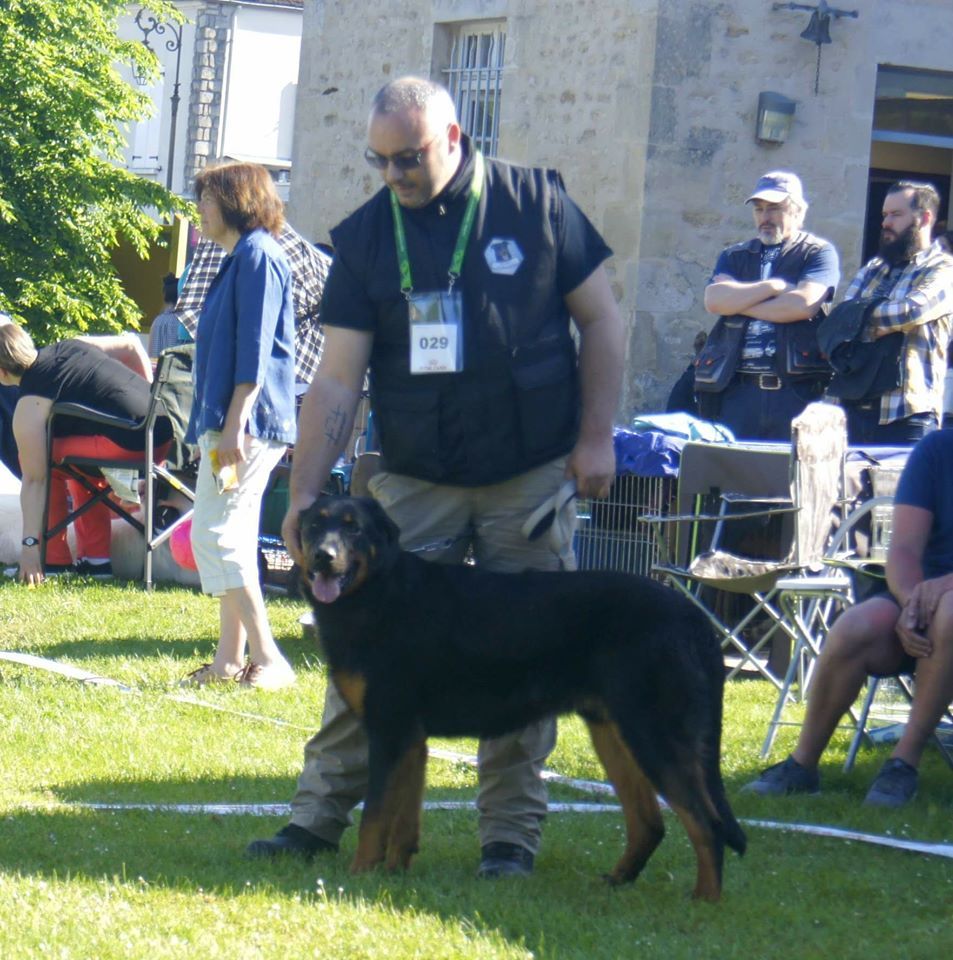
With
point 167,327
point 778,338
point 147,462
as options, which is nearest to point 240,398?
point 778,338

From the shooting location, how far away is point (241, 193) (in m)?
7.36

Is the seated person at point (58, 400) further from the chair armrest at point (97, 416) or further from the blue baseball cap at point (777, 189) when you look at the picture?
the blue baseball cap at point (777, 189)

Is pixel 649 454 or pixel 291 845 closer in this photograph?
pixel 291 845

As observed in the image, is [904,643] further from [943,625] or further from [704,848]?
[704,848]

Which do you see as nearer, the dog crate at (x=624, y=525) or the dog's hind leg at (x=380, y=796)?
the dog's hind leg at (x=380, y=796)

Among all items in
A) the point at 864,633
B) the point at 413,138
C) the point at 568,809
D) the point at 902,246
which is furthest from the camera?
the point at 902,246

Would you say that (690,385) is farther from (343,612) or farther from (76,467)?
(343,612)

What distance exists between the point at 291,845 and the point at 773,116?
10.2 m

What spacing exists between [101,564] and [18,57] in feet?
51.4

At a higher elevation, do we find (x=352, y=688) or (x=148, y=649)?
(x=352, y=688)

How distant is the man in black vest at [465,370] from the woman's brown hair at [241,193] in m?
2.67

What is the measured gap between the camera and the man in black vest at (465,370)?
4.57 meters

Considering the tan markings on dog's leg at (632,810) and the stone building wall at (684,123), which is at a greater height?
the stone building wall at (684,123)

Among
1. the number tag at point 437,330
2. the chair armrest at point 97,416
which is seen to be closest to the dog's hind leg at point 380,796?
the number tag at point 437,330
